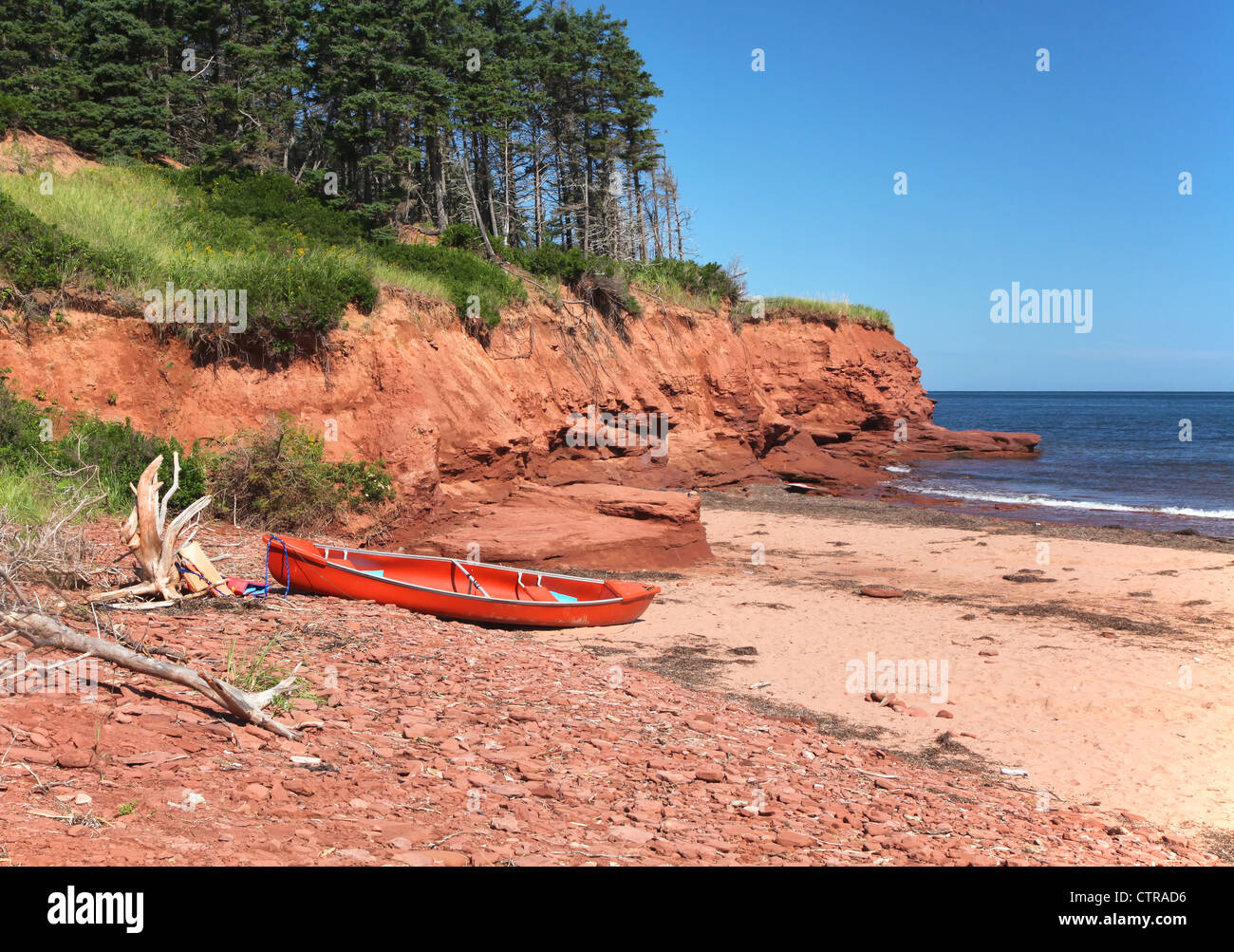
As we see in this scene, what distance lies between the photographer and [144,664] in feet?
16.3

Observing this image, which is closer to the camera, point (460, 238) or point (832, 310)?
point (460, 238)

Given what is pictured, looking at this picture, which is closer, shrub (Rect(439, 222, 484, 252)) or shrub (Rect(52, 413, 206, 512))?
shrub (Rect(52, 413, 206, 512))

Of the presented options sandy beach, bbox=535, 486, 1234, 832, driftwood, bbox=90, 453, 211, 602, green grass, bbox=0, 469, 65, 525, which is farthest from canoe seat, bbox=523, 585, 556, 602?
green grass, bbox=0, 469, 65, 525

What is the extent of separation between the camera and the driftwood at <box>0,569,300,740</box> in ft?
16.0

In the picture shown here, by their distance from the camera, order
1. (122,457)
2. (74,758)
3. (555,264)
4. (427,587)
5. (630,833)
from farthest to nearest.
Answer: (555,264), (122,457), (427,587), (630,833), (74,758)

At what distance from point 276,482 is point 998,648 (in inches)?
408

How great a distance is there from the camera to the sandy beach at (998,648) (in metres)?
7.26

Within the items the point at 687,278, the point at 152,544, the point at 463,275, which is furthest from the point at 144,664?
the point at 687,278

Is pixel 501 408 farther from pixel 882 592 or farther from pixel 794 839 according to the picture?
pixel 794 839

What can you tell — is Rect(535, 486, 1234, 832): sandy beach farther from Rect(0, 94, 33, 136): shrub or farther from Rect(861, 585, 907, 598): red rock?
Rect(0, 94, 33, 136): shrub

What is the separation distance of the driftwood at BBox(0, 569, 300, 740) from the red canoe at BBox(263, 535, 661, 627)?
4.05 meters

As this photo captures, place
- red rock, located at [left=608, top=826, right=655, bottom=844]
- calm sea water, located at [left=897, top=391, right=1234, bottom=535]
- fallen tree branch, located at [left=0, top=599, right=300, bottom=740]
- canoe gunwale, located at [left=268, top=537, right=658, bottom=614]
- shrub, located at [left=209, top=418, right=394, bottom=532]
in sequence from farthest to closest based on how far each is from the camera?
1. calm sea water, located at [left=897, top=391, right=1234, bottom=535]
2. shrub, located at [left=209, top=418, right=394, bottom=532]
3. canoe gunwale, located at [left=268, top=537, right=658, bottom=614]
4. fallen tree branch, located at [left=0, top=599, right=300, bottom=740]
5. red rock, located at [left=608, top=826, right=655, bottom=844]
